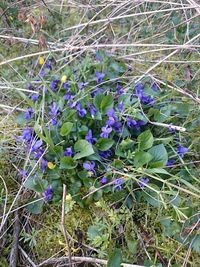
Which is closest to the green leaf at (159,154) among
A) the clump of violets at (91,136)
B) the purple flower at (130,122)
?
the clump of violets at (91,136)

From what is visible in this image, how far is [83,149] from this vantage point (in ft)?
4.28

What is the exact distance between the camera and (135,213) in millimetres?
1328

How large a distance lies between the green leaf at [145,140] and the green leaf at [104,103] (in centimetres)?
15

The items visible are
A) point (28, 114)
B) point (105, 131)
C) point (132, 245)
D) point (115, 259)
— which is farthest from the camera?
point (28, 114)

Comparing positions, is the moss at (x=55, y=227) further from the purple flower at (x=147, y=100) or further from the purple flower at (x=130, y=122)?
the purple flower at (x=147, y=100)

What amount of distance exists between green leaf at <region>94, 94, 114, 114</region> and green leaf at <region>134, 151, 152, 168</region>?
0.67 feet

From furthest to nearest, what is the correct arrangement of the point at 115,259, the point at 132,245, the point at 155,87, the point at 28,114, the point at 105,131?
the point at 155,87 → the point at 28,114 → the point at 105,131 → the point at 132,245 → the point at 115,259

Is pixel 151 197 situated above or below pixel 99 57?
below

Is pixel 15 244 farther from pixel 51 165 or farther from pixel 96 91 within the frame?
pixel 96 91

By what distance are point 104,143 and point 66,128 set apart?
135 millimetres

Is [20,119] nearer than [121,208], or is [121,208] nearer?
[121,208]

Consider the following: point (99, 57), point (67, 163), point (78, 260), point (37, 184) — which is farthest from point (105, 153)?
point (99, 57)

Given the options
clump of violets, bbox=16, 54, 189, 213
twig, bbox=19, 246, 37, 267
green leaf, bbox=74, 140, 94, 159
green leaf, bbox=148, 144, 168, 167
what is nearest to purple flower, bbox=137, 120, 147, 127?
clump of violets, bbox=16, 54, 189, 213

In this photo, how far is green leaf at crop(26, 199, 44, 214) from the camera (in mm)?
1315
